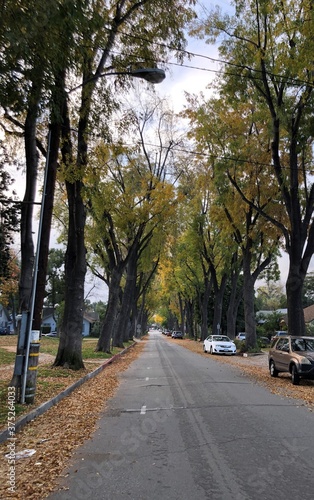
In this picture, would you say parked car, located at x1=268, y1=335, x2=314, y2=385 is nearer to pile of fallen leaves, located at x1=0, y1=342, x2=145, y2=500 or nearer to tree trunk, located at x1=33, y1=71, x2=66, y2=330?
pile of fallen leaves, located at x1=0, y1=342, x2=145, y2=500

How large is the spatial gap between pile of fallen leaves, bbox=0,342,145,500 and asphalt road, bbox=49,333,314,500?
20cm

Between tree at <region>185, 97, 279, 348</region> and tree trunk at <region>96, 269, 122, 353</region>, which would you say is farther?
tree trunk at <region>96, 269, 122, 353</region>

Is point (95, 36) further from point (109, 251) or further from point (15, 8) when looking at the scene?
point (109, 251)

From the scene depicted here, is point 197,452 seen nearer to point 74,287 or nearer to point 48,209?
point 48,209

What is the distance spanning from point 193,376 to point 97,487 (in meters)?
10.9

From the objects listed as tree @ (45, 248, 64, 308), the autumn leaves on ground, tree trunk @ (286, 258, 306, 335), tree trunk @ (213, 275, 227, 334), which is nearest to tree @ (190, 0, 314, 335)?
tree trunk @ (286, 258, 306, 335)

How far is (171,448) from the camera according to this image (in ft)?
20.0

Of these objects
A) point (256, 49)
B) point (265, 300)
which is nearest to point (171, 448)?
point (256, 49)

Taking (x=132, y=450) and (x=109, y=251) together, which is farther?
(x=109, y=251)

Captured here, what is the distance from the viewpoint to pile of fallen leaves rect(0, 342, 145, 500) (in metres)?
4.71

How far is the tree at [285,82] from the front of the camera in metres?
14.1

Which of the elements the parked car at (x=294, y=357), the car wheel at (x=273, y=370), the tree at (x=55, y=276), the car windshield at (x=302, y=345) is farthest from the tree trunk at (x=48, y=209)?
the tree at (x=55, y=276)

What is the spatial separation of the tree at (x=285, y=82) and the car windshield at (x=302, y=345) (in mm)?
2537

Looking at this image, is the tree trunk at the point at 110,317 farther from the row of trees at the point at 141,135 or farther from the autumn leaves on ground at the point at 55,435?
the autumn leaves on ground at the point at 55,435
